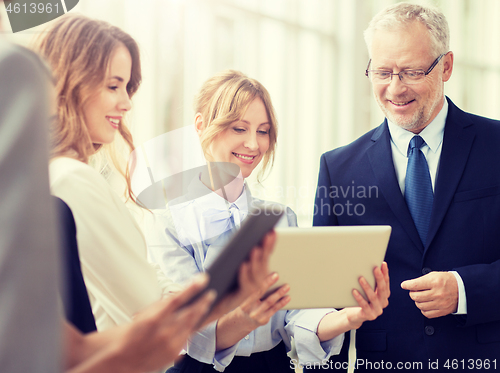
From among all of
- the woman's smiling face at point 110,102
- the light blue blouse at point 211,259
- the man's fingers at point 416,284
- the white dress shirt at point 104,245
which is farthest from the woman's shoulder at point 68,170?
Result: the man's fingers at point 416,284

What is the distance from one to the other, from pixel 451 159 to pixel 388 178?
24 centimetres

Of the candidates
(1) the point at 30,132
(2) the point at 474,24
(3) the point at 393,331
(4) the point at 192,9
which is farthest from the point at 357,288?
(2) the point at 474,24

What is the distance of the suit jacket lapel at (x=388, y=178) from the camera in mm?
A: 1586

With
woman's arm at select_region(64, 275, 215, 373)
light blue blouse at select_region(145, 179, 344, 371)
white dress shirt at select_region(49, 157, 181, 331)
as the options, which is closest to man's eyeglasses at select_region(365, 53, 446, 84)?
light blue blouse at select_region(145, 179, 344, 371)

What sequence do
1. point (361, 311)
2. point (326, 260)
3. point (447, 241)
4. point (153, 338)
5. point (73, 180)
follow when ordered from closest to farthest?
point (153, 338)
point (73, 180)
point (326, 260)
point (361, 311)
point (447, 241)

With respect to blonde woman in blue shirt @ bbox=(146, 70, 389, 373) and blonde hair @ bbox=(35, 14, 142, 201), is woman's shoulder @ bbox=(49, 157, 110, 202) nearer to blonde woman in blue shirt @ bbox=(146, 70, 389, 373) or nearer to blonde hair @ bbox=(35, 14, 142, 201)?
blonde hair @ bbox=(35, 14, 142, 201)

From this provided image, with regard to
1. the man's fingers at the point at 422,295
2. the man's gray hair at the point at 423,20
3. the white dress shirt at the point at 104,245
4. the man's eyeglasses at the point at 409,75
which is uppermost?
the man's gray hair at the point at 423,20

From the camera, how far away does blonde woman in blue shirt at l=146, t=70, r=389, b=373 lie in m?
1.40

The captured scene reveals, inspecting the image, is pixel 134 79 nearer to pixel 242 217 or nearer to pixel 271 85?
pixel 242 217

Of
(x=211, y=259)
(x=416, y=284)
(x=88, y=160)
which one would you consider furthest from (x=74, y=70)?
(x=416, y=284)

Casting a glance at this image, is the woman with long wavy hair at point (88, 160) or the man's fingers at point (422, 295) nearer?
the woman with long wavy hair at point (88, 160)

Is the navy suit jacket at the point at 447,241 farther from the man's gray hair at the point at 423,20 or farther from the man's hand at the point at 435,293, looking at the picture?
the man's gray hair at the point at 423,20

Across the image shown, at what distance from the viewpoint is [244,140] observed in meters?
1.88

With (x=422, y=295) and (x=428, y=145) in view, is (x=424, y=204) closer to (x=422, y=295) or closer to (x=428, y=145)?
(x=428, y=145)
